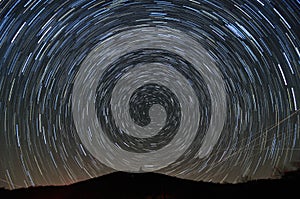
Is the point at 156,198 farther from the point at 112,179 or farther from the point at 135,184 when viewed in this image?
the point at 112,179

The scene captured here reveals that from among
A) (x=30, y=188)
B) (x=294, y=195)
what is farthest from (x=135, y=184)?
(x=294, y=195)

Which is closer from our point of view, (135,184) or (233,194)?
(233,194)

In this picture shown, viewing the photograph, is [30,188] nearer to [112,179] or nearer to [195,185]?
[112,179]

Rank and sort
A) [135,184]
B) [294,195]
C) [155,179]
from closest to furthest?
[294,195] < [135,184] < [155,179]

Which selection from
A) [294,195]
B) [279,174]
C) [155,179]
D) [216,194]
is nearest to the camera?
[294,195]

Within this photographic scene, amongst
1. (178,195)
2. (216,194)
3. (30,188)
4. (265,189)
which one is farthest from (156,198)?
(30,188)

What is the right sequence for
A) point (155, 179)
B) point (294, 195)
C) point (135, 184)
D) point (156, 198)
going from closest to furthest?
point (294, 195)
point (156, 198)
point (135, 184)
point (155, 179)
